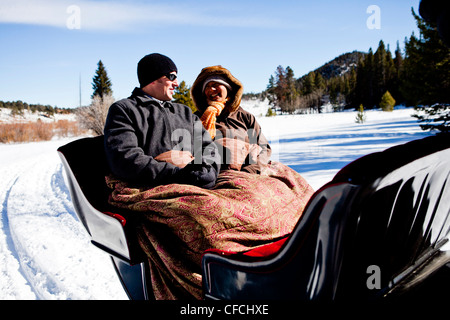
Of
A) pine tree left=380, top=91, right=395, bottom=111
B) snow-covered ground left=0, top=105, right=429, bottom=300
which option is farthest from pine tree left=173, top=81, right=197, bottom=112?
pine tree left=380, top=91, right=395, bottom=111

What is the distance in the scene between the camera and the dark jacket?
1696mm

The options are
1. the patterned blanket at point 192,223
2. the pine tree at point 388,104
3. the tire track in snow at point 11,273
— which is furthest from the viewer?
the pine tree at point 388,104

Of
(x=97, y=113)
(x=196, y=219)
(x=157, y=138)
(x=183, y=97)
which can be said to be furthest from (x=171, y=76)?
(x=97, y=113)

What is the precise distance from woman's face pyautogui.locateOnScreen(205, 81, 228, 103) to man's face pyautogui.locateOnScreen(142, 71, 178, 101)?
57 centimetres

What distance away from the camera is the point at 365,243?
3.17 ft

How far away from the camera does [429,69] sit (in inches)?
327

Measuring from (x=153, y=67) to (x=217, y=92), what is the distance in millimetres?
746

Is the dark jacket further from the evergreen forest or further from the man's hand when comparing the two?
the evergreen forest

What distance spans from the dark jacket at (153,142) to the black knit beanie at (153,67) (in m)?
0.11

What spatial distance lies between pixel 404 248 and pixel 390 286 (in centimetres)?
16

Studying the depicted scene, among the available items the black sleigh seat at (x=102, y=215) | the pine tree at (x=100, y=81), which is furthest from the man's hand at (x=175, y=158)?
the pine tree at (x=100, y=81)

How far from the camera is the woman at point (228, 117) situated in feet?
7.91

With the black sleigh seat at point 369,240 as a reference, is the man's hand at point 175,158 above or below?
above

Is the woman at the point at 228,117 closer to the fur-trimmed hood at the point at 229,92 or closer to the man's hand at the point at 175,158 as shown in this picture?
the fur-trimmed hood at the point at 229,92
